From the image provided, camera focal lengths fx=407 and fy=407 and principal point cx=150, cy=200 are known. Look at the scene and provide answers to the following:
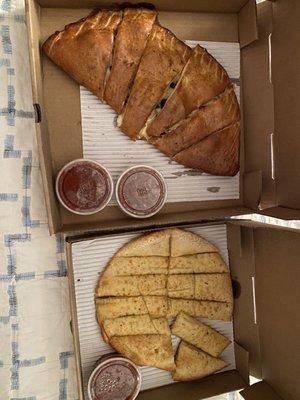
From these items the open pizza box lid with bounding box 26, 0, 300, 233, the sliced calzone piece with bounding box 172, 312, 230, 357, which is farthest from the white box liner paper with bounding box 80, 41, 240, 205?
the sliced calzone piece with bounding box 172, 312, 230, 357

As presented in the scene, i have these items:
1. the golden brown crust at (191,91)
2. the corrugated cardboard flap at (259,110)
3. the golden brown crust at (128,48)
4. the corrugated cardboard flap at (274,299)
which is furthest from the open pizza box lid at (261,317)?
the golden brown crust at (128,48)

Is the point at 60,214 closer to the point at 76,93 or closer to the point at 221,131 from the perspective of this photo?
the point at 76,93

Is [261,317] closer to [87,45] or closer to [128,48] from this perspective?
[128,48]

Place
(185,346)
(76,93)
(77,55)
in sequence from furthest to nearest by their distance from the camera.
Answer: (185,346)
(76,93)
(77,55)

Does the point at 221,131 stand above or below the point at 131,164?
above

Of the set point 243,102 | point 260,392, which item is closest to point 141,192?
point 243,102

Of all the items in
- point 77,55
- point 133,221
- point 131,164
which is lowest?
point 133,221

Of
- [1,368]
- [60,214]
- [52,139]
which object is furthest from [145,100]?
[1,368]
